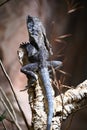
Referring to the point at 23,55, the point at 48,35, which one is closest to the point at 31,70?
the point at 23,55

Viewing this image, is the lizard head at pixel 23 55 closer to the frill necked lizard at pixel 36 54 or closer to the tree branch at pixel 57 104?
the frill necked lizard at pixel 36 54

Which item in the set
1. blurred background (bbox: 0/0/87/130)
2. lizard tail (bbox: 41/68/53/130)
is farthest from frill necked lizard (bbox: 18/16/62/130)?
blurred background (bbox: 0/0/87/130)

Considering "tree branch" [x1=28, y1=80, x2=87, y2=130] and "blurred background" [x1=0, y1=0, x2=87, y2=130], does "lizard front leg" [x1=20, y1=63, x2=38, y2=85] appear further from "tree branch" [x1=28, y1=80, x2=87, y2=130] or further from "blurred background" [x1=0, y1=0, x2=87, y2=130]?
"blurred background" [x1=0, y1=0, x2=87, y2=130]

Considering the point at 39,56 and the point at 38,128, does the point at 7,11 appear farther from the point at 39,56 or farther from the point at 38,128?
the point at 38,128

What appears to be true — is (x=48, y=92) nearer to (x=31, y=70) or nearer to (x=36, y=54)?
A: (x=31, y=70)

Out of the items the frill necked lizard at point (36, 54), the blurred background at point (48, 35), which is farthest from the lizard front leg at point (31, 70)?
the blurred background at point (48, 35)

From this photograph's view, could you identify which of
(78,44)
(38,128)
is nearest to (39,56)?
(38,128)
